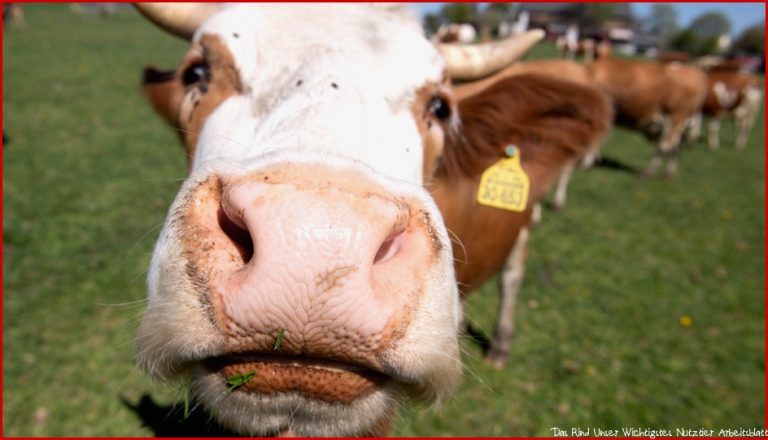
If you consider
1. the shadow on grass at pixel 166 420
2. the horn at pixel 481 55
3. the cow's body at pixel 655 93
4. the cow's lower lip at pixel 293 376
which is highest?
the horn at pixel 481 55

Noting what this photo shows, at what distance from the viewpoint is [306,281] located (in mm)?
1033

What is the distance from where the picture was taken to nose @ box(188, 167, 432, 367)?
1024 millimetres

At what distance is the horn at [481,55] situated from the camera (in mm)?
2664

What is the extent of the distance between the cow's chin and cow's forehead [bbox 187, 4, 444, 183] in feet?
1.79

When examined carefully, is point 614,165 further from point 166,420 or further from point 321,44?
point 321,44

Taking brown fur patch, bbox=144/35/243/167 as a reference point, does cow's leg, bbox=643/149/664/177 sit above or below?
below

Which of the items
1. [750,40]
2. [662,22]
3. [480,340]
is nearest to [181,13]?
[480,340]

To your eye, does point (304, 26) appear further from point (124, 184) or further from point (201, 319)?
point (124, 184)

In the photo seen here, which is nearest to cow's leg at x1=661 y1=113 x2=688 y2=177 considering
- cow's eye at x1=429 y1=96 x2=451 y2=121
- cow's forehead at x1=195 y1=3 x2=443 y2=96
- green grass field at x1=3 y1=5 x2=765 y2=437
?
green grass field at x1=3 y1=5 x2=765 y2=437

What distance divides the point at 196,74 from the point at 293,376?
1.57 meters

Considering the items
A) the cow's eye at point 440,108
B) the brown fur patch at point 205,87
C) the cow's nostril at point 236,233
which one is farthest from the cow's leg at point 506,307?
the cow's nostril at point 236,233

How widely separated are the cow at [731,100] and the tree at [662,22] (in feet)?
216

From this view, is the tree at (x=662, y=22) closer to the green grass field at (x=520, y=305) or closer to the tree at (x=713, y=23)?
the tree at (x=713, y=23)

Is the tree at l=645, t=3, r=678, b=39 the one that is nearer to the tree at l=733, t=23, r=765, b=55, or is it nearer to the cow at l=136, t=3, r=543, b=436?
the tree at l=733, t=23, r=765, b=55
